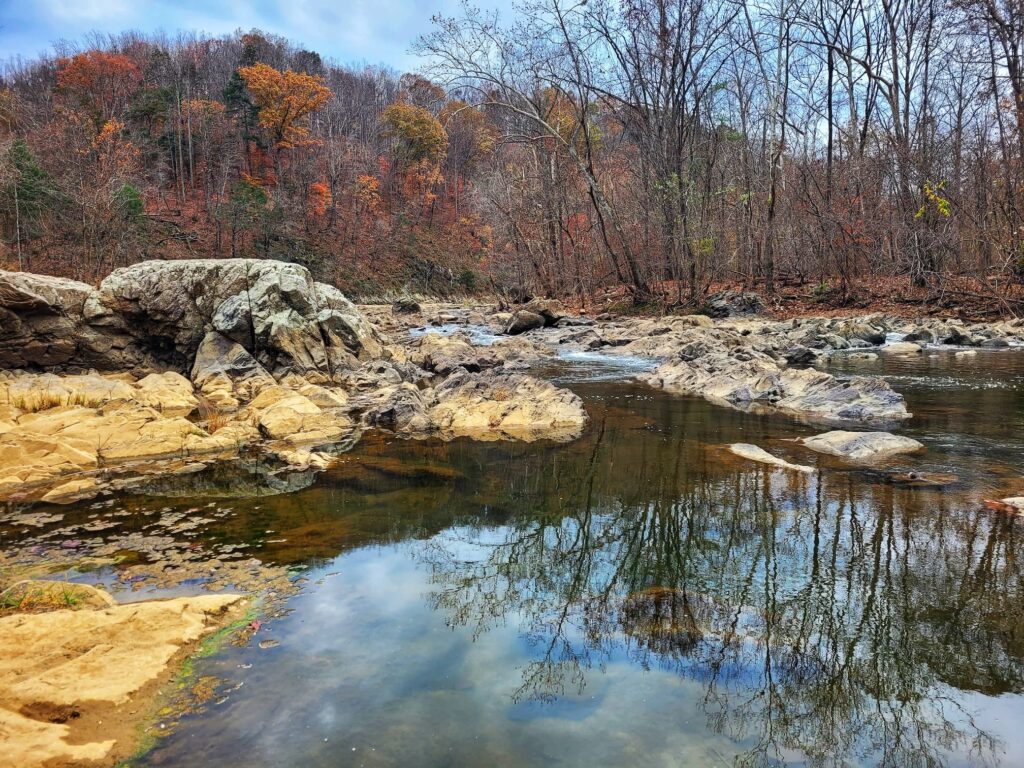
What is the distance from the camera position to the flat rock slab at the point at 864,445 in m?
5.77

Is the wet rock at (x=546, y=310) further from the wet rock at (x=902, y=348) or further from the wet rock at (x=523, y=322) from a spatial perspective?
the wet rock at (x=902, y=348)

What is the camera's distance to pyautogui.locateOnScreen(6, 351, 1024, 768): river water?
226 centimetres

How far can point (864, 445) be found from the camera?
5.88 meters

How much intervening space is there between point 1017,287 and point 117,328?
21544mm

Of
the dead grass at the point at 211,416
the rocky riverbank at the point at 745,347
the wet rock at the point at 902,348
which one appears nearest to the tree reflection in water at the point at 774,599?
the rocky riverbank at the point at 745,347

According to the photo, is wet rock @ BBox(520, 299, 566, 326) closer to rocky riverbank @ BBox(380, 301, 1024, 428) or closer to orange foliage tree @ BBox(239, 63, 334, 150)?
rocky riverbank @ BBox(380, 301, 1024, 428)

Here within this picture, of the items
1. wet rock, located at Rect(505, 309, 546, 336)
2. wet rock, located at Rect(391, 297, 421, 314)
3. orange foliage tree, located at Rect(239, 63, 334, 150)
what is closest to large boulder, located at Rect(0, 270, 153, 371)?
wet rock, located at Rect(505, 309, 546, 336)

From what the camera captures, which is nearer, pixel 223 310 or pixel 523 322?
pixel 223 310

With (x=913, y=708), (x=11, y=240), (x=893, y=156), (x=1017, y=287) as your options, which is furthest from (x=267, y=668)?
(x=11, y=240)

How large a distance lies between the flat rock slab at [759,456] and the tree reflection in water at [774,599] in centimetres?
25

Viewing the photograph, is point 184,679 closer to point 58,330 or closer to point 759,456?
point 759,456

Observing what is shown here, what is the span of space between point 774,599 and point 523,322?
658 inches

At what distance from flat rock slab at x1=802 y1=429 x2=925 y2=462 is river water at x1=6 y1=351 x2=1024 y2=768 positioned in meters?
0.27

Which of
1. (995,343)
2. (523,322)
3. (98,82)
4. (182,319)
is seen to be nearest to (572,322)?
(523,322)
